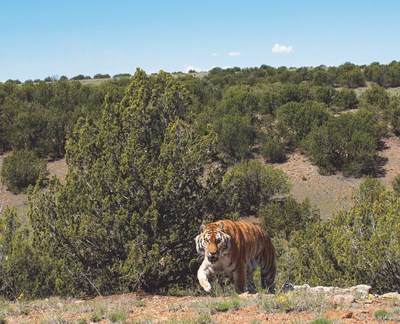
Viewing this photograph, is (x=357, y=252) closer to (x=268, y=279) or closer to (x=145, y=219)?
(x=268, y=279)

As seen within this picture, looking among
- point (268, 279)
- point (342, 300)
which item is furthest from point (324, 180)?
point (342, 300)

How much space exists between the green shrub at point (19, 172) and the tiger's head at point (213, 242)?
86.4 ft

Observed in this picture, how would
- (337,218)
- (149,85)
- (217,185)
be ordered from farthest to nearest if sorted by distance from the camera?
(337,218), (149,85), (217,185)

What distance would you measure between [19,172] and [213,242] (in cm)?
2726

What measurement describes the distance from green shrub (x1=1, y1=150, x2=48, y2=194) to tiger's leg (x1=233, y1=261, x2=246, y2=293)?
2622 centimetres

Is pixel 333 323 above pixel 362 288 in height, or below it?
above

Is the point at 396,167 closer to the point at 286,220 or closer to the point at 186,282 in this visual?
the point at 286,220

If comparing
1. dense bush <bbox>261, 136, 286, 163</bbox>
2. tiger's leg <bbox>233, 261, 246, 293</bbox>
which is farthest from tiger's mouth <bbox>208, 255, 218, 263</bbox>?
dense bush <bbox>261, 136, 286, 163</bbox>

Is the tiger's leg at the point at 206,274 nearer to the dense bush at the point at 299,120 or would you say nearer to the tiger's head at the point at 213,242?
the tiger's head at the point at 213,242

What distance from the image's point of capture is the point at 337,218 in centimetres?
1438

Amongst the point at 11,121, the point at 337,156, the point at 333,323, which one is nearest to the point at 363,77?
the point at 337,156

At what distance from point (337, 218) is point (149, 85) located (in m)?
6.95

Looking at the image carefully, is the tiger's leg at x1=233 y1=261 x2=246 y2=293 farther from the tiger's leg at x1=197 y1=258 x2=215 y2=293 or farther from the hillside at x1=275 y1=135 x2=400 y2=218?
the hillside at x1=275 y1=135 x2=400 y2=218

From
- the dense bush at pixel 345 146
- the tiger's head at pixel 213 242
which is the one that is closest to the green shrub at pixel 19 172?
the dense bush at pixel 345 146
